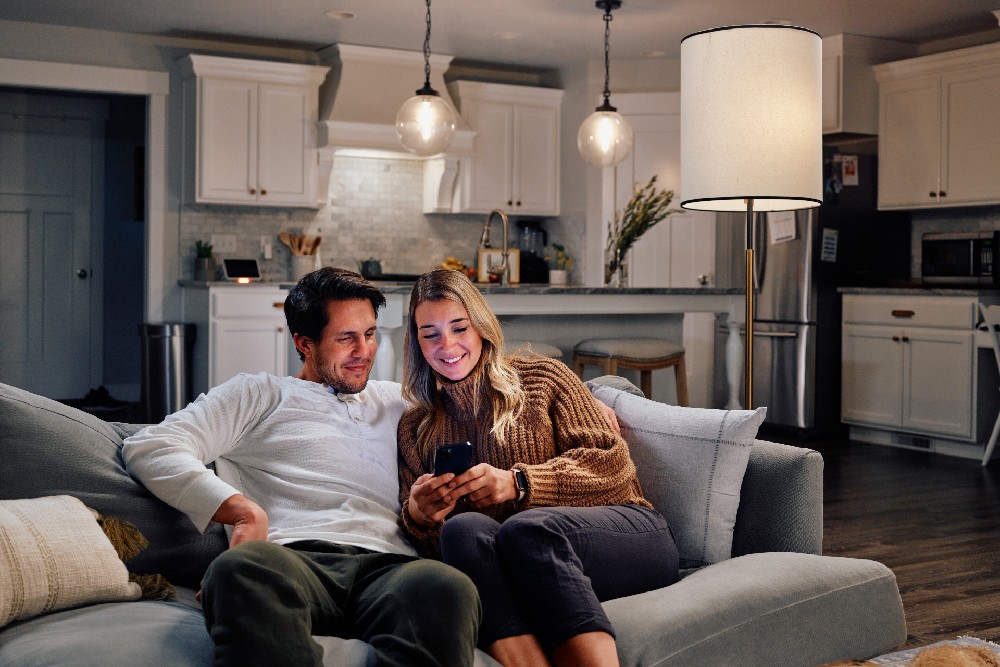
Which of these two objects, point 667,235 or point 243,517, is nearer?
point 243,517

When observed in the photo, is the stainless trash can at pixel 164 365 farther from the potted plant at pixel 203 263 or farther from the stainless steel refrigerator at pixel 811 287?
the stainless steel refrigerator at pixel 811 287

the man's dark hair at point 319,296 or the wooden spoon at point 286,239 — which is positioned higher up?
the wooden spoon at point 286,239

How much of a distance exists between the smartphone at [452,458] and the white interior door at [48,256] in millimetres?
6722

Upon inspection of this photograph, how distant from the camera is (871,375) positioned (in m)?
6.25

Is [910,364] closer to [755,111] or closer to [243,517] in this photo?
[755,111]

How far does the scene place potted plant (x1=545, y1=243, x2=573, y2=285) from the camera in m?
6.94

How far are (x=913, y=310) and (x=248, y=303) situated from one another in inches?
152

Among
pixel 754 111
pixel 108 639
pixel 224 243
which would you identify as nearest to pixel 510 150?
pixel 224 243

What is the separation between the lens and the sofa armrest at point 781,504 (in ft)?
7.06

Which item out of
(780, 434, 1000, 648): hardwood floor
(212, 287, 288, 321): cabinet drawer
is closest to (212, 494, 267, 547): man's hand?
(780, 434, 1000, 648): hardwood floor

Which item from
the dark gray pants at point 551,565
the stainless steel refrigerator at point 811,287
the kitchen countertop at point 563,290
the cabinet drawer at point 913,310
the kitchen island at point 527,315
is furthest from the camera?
the stainless steel refrigerator at point 811,287

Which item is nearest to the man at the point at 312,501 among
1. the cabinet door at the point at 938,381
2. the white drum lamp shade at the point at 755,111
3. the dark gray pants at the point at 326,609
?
the dark gray pants at the point at 326,609

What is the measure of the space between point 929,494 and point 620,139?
90.8 inches

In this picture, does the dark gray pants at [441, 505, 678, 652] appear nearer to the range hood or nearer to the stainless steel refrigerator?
the stainless steel refrigerator
